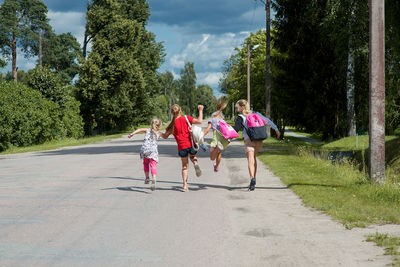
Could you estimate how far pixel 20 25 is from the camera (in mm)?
58969

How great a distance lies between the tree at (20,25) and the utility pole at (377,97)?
5240 centimetres

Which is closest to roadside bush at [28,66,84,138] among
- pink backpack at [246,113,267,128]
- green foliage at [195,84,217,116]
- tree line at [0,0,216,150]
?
tree line at [0,0,216,150]

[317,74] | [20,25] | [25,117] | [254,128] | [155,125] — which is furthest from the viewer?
[20,25]

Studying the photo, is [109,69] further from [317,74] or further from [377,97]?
[377,97]

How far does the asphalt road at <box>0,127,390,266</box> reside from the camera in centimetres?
503

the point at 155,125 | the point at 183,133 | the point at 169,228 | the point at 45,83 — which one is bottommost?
the point at 169,228

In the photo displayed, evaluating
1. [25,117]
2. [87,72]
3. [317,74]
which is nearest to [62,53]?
[87,72]

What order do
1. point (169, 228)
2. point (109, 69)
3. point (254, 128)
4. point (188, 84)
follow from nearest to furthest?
point (169, 228) → point (254, 128) → point (109, 69) → point (188, 84)

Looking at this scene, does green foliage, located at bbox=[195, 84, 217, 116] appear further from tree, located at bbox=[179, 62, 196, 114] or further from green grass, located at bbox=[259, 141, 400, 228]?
green grass, located at bbox=[259, 141, 400, 228]

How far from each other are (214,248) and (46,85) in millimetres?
33828

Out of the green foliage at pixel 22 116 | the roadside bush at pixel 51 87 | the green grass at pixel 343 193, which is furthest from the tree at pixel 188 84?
the green grass at pixel 343 193

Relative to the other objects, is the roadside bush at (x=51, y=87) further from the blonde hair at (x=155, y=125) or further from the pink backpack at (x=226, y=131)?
the pink backpack at (x=226, y=131)

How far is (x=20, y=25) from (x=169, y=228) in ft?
193

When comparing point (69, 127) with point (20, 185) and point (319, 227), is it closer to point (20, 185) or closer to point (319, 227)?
point (20, 185)
